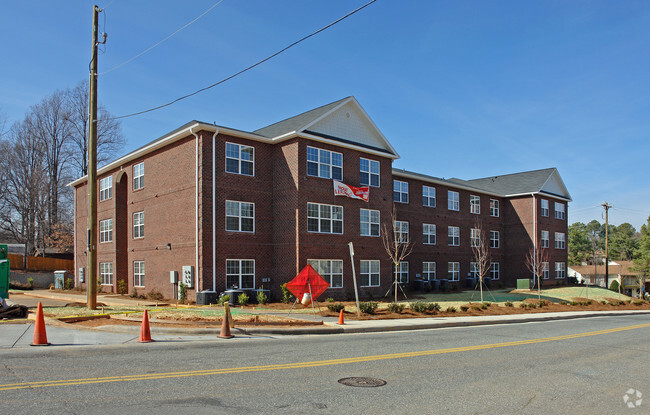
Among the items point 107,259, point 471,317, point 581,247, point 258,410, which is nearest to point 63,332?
point 258,410

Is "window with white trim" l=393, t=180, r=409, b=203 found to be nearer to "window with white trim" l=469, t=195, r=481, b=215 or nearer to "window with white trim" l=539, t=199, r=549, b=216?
"window with white trim" l=469, t=195, r=481, b=215

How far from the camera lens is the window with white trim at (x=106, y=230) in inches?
1285

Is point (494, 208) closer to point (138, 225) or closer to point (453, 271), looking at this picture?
point (453, 271)

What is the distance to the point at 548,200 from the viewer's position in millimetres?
48031

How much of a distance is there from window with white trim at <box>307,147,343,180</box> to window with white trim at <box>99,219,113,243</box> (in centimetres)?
1467

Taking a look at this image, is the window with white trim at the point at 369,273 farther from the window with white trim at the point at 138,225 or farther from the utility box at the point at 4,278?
the utility box at the point at 4,278

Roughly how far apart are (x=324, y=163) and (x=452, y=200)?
59.8 ft

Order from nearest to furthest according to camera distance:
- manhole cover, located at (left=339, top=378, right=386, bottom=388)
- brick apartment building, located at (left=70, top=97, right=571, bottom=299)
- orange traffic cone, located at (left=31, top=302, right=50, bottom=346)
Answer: manhole cover, located at (left=339, top=378, right=386, bottom=388)
orange traffic cone, located at (left=31, top=302, right=50, bottom=346)
brick apartment building, located at (left=70, top=97, right=571, bottom=299)

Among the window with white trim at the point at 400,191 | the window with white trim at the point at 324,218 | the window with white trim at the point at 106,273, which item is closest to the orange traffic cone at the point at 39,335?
the window with white trim at the point at 324,218

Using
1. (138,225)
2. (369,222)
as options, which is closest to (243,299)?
(369,222)

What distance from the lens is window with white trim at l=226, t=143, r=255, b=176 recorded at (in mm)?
25484

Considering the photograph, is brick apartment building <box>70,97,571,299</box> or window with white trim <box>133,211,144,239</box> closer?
brick apartment building <box>70,97,571,299</box>

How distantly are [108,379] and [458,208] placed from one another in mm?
37692

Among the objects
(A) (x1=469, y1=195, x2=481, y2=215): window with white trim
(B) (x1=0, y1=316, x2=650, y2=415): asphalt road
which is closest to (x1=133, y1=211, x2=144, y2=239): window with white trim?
(B) (x1=0, y1=316, x2=650, y2=415): asphalt road
